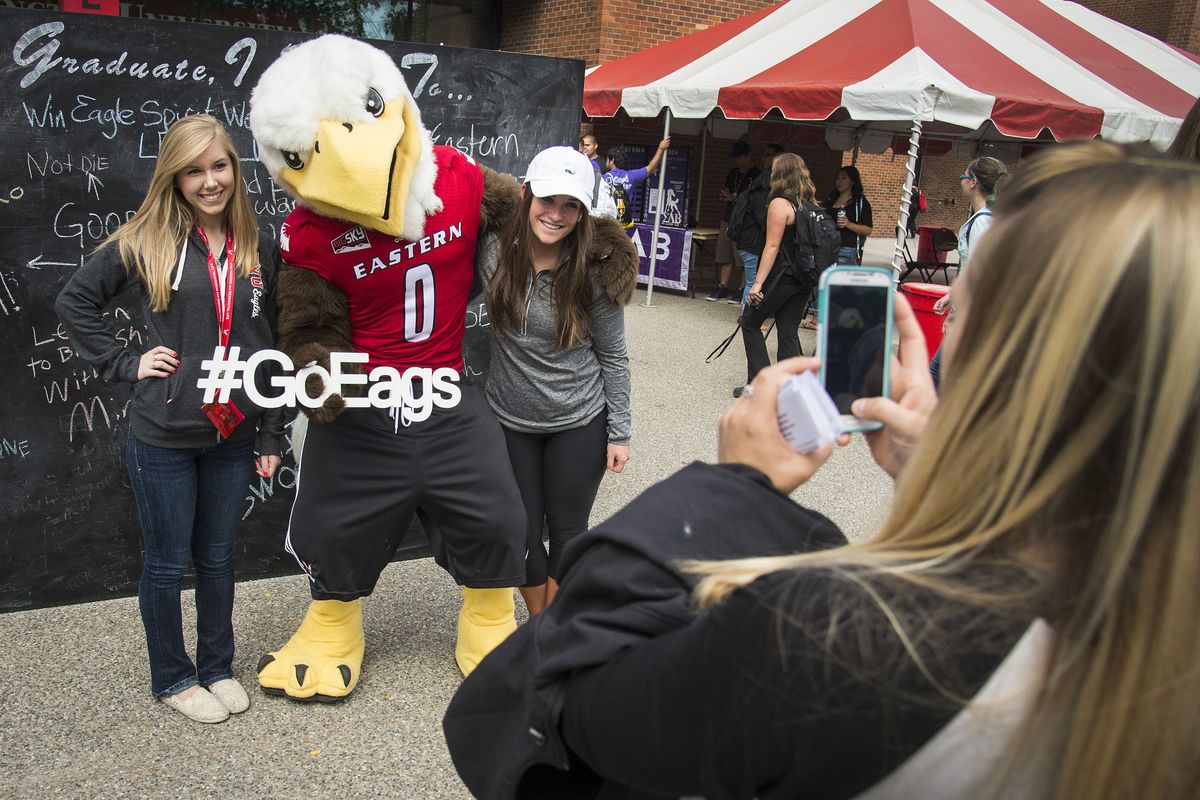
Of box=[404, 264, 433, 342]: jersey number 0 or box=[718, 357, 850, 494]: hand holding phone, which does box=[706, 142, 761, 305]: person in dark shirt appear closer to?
box=[404, 264, 433, 342]: jersey number 0

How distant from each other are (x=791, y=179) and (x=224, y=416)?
224 inches

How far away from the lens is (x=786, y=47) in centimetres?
1005

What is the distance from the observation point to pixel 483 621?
3420 millimetres

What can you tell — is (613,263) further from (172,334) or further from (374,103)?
(172,334)

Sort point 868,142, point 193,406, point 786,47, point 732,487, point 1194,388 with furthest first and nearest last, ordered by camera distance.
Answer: point 868,142 → point 786,47 → point 193,406 → point 732,487 → point 1194,388

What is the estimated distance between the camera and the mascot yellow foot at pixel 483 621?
339 cm

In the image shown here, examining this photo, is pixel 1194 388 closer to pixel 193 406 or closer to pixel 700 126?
pixel 193 406

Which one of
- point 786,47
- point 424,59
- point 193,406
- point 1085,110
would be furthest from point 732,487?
point 786,47

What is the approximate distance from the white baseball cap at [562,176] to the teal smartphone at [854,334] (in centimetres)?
194

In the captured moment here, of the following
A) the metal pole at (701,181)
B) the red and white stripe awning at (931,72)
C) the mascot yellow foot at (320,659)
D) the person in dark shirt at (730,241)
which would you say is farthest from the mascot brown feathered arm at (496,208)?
the metal pole at (701,181)

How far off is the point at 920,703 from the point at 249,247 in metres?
2.72

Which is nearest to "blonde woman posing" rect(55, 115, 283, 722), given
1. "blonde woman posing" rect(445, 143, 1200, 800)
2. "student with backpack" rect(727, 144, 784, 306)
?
"blonde woman posing" rect(445, 143, 1200, 800)

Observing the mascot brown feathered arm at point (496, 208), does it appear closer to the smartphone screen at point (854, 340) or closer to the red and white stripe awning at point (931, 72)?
the smartphone screen at point (854, 340)

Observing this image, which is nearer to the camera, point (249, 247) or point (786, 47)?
point (249, 247)
